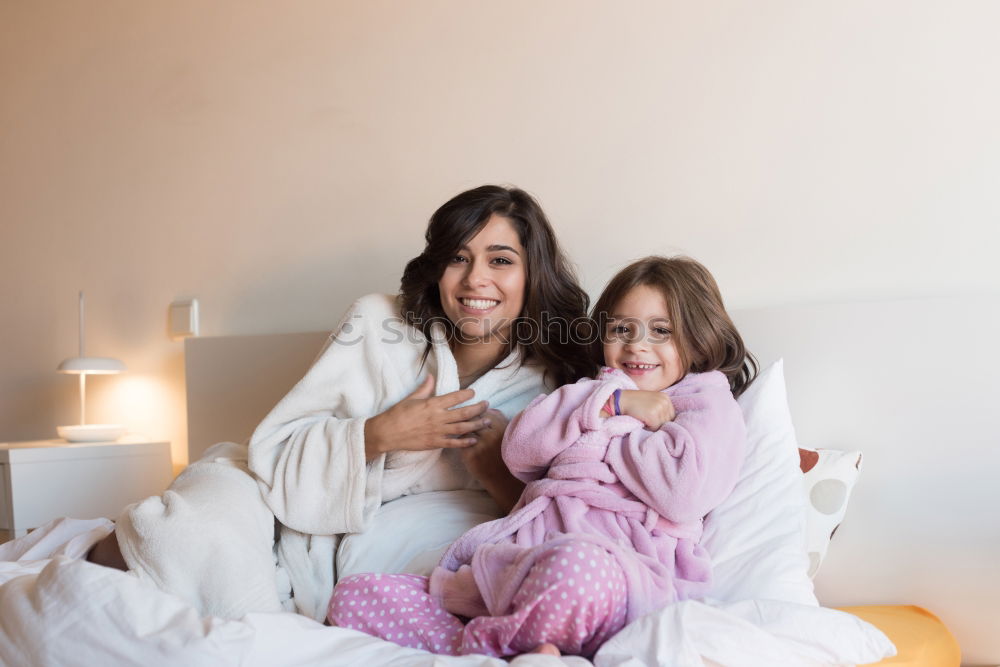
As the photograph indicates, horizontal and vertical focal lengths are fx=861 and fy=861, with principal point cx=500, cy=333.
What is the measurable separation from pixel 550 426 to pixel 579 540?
27 centimetres

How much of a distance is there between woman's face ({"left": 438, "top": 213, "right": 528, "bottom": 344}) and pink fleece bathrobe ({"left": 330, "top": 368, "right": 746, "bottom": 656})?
284 mm

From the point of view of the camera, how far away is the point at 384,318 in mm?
1680

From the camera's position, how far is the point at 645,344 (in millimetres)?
1408

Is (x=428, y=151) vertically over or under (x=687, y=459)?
over

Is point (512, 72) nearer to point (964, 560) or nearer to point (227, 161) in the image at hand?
point (227, 161)

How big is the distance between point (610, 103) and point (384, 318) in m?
0.69

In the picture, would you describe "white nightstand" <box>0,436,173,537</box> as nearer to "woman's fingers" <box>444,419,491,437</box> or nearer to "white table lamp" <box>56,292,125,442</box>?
"white table lamp" <box>56,292,125,442</box>

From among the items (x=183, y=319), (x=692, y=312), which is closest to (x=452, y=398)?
(x=692, y=312)

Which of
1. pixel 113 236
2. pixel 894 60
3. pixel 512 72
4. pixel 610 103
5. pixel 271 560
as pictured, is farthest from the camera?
pixel 113 236

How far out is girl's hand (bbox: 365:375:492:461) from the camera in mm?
1458

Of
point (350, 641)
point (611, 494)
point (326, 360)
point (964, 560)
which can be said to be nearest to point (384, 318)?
point (326, 360)

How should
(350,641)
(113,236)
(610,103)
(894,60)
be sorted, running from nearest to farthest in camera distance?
(350,641) → (894,60) → (610,103) → (113,236)

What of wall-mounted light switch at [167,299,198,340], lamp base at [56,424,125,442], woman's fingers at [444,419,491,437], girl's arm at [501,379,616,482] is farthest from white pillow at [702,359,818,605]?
lamp base at [56,424,125,442]

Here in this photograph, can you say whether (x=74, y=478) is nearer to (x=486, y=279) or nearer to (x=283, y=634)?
(x=486, y=279)
